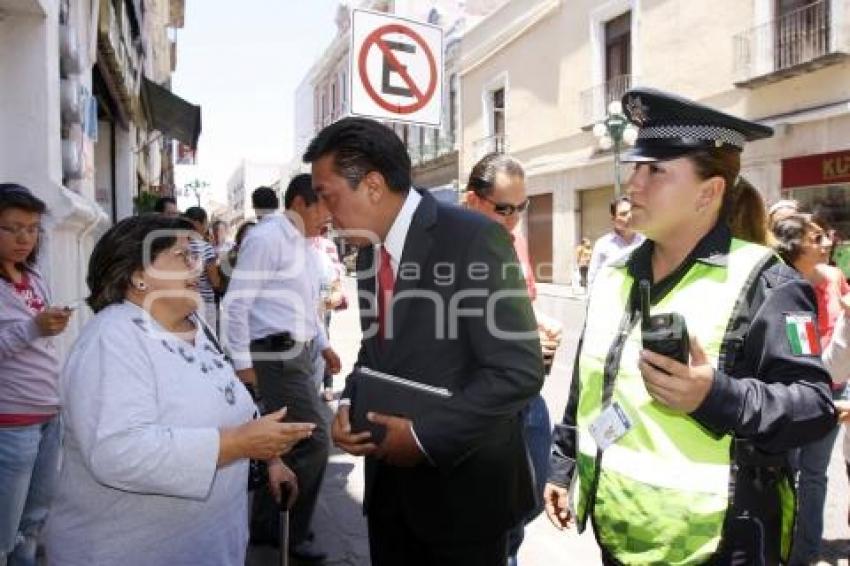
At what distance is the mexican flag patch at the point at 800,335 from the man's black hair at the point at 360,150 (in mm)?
1097

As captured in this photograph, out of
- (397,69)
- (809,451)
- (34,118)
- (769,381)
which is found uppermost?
(397,69)

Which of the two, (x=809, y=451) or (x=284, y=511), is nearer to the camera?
(x=284, y=511)

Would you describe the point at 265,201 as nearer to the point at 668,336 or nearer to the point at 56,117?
the point at 56,117

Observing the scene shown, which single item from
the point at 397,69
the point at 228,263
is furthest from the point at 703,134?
the point at 228,263

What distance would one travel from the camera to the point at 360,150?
2.03m

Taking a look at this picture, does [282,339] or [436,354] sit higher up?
[436,354]

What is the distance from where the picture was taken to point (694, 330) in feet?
5.57

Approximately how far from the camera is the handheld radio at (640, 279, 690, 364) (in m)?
1.45

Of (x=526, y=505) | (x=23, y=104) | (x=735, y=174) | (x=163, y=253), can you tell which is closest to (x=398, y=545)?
(x=526, y=505)

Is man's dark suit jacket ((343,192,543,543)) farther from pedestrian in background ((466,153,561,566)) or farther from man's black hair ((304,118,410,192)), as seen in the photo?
pedestrian in background ((466,153,561,566))

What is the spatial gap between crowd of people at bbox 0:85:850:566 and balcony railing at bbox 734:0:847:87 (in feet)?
39.7

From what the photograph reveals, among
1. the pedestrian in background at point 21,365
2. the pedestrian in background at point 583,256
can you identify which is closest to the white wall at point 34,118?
the pedestrian in background at point 21,365

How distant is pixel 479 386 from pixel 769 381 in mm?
714

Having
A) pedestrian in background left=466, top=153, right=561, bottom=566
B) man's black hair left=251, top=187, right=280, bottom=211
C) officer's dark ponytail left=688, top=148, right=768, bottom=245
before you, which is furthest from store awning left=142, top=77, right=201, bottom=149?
officer's dark ponytail left=688, top=148, right=768, bottom=245
